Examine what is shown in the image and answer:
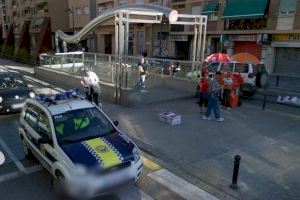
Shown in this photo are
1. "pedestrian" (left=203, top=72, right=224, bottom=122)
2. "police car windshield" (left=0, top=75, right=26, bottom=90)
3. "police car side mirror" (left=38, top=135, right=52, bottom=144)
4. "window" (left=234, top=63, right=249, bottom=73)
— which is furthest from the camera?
"window" (left=234, top=63, right=249, bottom=73)

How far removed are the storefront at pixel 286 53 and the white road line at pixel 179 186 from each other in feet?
62.5

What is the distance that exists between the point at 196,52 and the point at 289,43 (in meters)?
10.6

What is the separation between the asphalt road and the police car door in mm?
482

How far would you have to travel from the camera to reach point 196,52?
47.2 feet

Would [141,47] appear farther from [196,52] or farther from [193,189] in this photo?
[193,189]

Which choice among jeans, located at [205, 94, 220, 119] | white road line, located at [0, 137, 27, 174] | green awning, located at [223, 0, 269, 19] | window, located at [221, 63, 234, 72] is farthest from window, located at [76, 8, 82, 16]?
white road line, located at [0, 137, 27, 174]

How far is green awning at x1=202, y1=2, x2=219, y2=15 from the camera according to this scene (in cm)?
2538

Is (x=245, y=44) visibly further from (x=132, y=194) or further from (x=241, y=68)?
(x=132, y=194)

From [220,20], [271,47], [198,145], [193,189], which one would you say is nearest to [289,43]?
[271,47]

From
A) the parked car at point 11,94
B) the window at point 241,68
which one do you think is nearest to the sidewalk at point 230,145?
the parked car at point 11,94

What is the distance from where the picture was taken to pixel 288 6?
67.9 ft

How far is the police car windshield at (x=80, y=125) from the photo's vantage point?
16.5 feet

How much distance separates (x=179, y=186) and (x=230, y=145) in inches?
95.3

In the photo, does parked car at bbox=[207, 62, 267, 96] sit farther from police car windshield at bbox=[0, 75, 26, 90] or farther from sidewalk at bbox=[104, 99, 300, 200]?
police car windshield at bbox=[0, 75, 26, 90]
